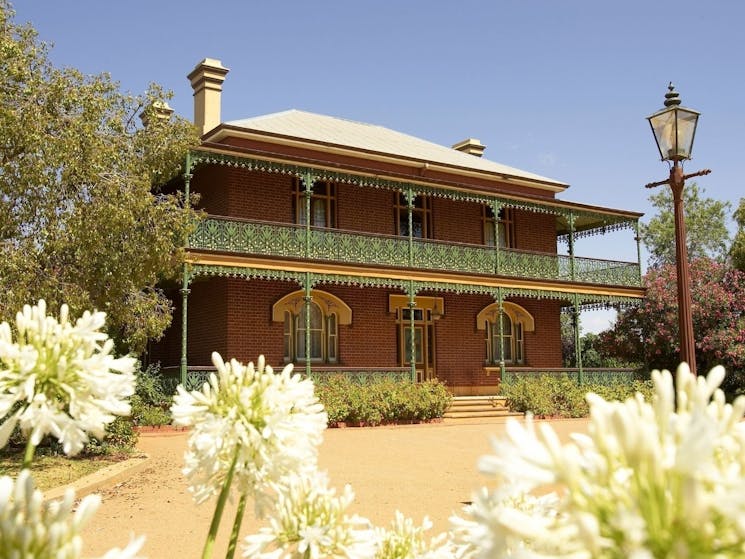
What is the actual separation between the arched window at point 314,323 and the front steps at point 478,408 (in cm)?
339

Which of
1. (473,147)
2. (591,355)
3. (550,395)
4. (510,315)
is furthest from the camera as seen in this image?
(591,355)

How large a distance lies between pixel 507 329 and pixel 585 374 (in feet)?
9.87

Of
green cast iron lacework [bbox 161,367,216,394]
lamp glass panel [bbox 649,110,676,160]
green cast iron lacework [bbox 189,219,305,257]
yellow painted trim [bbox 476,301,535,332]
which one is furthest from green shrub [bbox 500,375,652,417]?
lamp glass panel [bbox 649,110,676,160]

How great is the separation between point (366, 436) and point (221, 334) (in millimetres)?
6103

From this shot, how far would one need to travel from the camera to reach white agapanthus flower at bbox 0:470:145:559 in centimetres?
86

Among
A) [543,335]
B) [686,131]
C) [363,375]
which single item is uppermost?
[686,131]

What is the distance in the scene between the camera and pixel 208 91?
21.9 meters

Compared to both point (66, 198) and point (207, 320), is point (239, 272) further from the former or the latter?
point (66, 198)

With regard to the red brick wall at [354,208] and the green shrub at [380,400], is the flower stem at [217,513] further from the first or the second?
the red brick wall at [354,208]

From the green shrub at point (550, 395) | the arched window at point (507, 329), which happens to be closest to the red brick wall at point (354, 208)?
the arched window at point (507, 329)

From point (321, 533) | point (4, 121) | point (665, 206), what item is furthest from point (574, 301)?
point (665, 206)

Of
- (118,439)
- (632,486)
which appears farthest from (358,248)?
(632,486)

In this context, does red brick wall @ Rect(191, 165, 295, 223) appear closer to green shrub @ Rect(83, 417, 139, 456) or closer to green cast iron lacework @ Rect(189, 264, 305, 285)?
green cast iron lacework @ Rect(189, 264, 305, 285)

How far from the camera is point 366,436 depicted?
14.6m
